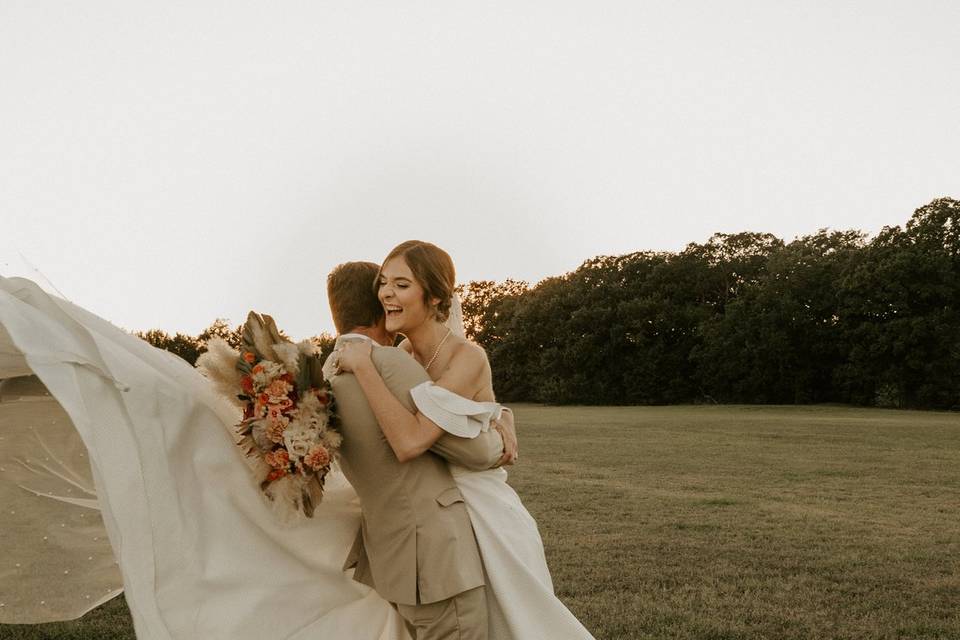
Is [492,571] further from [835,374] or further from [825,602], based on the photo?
[835,374]

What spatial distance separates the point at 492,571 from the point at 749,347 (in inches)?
2250

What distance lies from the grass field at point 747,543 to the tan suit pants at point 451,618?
3226mm

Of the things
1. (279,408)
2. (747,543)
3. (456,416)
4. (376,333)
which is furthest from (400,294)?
(747,543)

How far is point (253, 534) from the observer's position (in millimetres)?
3557

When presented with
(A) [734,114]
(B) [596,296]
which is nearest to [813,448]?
(A) [734,114]

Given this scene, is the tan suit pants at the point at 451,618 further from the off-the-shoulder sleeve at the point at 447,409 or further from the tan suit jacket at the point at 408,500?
the off-the-shoulder sleeve at the point at 447,409

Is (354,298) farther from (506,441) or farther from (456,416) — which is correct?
(506,441)

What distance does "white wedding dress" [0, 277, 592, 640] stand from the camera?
3.08 meters

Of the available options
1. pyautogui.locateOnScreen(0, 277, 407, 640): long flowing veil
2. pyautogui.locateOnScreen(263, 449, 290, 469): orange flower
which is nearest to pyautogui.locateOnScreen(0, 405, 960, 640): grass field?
pyautogui.locateOnScreen(0, 277, 407, 640): long flowing veil

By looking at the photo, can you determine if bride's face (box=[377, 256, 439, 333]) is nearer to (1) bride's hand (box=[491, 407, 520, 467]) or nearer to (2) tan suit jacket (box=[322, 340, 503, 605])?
(2) tan suit jacket (box=[322, 340, 503, 605])

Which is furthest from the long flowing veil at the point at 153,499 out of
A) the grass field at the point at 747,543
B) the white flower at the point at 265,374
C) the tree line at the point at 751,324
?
the tree line at the point at 751,324

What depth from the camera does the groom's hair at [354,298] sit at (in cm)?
392

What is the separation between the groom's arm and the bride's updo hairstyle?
1.54ft

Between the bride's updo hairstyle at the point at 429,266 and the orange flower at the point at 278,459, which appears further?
the bride's updo hairstyle at the point at 429,266
